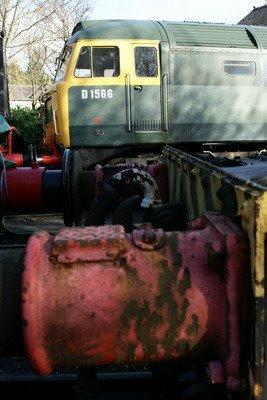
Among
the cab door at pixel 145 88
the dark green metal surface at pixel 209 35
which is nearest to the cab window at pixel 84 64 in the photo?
the cab door at pixel 145 88

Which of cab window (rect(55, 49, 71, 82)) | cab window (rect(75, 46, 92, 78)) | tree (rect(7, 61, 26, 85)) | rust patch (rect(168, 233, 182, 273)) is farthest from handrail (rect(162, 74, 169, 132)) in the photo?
tree (rect(7, 61, 26, 85))

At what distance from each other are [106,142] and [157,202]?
564 centimetres

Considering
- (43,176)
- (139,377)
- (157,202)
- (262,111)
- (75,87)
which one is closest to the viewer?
(139,377)

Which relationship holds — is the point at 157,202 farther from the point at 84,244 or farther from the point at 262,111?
the point at 262,111

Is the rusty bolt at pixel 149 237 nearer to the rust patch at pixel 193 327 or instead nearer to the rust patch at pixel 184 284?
the rust patch at pixel 184 284

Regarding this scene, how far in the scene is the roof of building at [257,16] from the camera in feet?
89.0

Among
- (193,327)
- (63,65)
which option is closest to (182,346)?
(193,327)

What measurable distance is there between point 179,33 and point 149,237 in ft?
28.1

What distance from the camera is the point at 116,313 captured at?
133 cm

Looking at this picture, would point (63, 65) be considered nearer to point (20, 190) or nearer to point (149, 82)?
point (149, 82)

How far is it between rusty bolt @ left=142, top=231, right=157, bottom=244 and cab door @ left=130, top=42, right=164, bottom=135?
786cm

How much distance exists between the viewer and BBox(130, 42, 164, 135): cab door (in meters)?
9.09

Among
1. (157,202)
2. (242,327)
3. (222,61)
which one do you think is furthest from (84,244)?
(222,61)

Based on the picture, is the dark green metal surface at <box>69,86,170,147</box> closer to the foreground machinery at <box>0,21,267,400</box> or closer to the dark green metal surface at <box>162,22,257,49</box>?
the dark green metal surface at <box>162,22,257,49</box>
